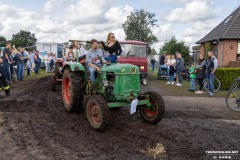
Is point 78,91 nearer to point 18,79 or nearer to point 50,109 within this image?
point 50,109

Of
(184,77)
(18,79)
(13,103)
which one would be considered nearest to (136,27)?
(184,77)

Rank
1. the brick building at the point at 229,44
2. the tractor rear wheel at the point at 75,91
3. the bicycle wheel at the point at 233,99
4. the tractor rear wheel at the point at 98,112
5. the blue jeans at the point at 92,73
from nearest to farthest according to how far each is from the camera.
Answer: the tractor rear wheel at the point at 98,112 < the blue jeans at the point at 92,73 < the tractor rear wheel at the point at 75,91 < the bicycle wheel at the point at 233,99 < the brick building at the point at 229,44

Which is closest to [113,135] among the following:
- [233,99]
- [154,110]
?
[154,110]

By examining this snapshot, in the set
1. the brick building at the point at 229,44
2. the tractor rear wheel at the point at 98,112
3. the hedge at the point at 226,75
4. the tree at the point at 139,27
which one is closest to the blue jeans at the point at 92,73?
the tractor rear wheel at the point at 98,112

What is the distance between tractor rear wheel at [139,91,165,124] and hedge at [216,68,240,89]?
7.81 metres

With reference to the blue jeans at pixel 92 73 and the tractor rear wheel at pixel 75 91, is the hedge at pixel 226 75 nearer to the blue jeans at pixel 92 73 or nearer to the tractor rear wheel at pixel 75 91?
the tractor rear wheel at pixel 75 91

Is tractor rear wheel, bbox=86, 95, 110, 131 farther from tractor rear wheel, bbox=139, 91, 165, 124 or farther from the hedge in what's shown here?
the hedge

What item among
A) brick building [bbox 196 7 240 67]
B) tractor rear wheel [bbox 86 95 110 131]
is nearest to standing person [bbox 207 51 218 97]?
tractor rear wheel [bbox 86 95 110 131]

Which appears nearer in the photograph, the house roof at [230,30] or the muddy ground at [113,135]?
the muddy ground at [113,135]

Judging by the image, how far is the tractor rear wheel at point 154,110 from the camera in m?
5.50

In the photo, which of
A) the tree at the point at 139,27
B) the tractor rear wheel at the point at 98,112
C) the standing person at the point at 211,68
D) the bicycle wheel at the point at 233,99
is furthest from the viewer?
the tree at the point at 139,27

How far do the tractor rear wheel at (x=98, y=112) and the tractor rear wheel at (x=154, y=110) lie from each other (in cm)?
121

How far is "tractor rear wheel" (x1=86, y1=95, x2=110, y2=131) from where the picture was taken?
4.84m

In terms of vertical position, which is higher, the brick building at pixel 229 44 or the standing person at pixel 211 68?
the brick building at pixel 229 44
